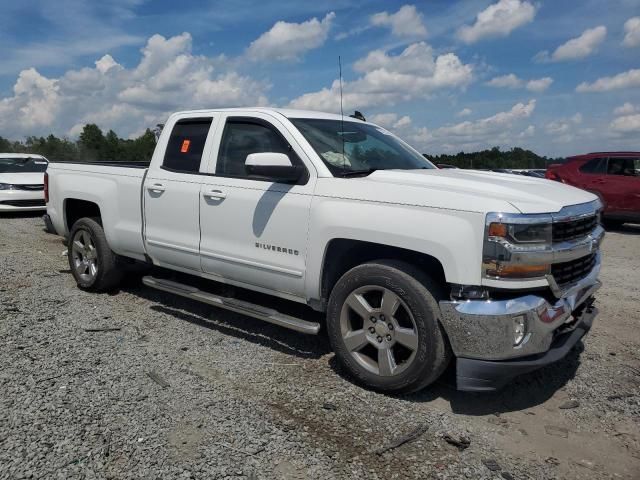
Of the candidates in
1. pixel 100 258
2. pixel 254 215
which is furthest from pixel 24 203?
pixel 254 215

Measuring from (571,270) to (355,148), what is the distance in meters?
1.87

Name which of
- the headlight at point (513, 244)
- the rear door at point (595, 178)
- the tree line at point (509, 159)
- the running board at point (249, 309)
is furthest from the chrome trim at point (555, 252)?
the tree line at point (509, 159)

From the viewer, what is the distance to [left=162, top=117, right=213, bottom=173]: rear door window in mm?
4949

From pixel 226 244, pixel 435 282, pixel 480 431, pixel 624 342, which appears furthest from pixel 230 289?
pixel 624 342

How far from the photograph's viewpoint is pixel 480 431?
329 centimetres

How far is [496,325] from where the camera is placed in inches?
125

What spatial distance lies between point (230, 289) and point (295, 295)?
3.79 feet

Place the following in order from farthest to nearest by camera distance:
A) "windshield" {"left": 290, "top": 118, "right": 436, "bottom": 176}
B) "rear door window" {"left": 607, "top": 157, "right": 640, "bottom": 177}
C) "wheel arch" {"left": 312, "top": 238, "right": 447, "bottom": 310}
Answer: "rear door window" {"left": 607, "top": 157, "right": 640, "bottom": 177}, "windshield" {"left": 290, "top": 118, "right": 436, "bottom": 176}, "wheel arch" {"left": 312, "top": 238, "right": 447, "bottom": 310}

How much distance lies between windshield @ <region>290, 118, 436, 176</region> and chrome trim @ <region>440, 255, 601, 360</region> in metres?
1.39

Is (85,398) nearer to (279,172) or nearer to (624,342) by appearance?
(279,172)

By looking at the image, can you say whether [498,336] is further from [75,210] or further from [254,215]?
[75,210]

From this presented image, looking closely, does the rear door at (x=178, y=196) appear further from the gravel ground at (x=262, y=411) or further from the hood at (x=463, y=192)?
the hood at (x=463, y=192)

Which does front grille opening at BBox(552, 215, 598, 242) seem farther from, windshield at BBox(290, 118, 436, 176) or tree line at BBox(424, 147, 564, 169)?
tree line at BBox(424, 147, 564, 169)

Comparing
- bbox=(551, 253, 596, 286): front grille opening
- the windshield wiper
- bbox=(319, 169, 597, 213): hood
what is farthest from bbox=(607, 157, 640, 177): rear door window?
the windshield wiper
